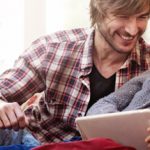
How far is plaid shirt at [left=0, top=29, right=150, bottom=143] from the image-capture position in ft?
4.16

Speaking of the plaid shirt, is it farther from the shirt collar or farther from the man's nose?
the man's nose

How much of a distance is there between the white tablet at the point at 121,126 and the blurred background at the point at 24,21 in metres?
1.04

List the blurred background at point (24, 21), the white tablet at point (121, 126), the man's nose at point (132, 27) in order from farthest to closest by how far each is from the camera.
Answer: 1. the blurred background at point (24, 21)
2. the man's nose at point (132, 27)
3. the white tablet at point (121, 126)

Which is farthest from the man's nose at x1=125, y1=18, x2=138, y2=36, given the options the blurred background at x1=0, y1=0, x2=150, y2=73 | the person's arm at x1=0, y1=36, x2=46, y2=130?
the blurred background at x1=0, y1=0, x2=150, y2=73

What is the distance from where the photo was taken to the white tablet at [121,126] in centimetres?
80

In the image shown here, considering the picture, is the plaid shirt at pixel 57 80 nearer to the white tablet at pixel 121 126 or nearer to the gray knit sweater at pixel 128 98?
the gray knit sweater at pixel 128 98

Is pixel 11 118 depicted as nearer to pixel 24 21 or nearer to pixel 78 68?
pixel 78 68

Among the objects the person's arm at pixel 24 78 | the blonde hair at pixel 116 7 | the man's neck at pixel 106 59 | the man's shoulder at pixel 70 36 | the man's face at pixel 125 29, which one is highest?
the blonde hair at pixel 116 7

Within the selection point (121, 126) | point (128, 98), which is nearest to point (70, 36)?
point (128, 98)

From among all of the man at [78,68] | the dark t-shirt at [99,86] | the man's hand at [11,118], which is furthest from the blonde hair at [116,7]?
the man's hand at [11,118]

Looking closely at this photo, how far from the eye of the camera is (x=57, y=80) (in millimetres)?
1305

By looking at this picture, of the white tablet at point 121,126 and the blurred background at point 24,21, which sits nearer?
the white tablet at point 121,126

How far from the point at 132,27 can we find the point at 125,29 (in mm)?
27

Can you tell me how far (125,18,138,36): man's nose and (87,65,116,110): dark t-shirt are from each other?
0.16 m
